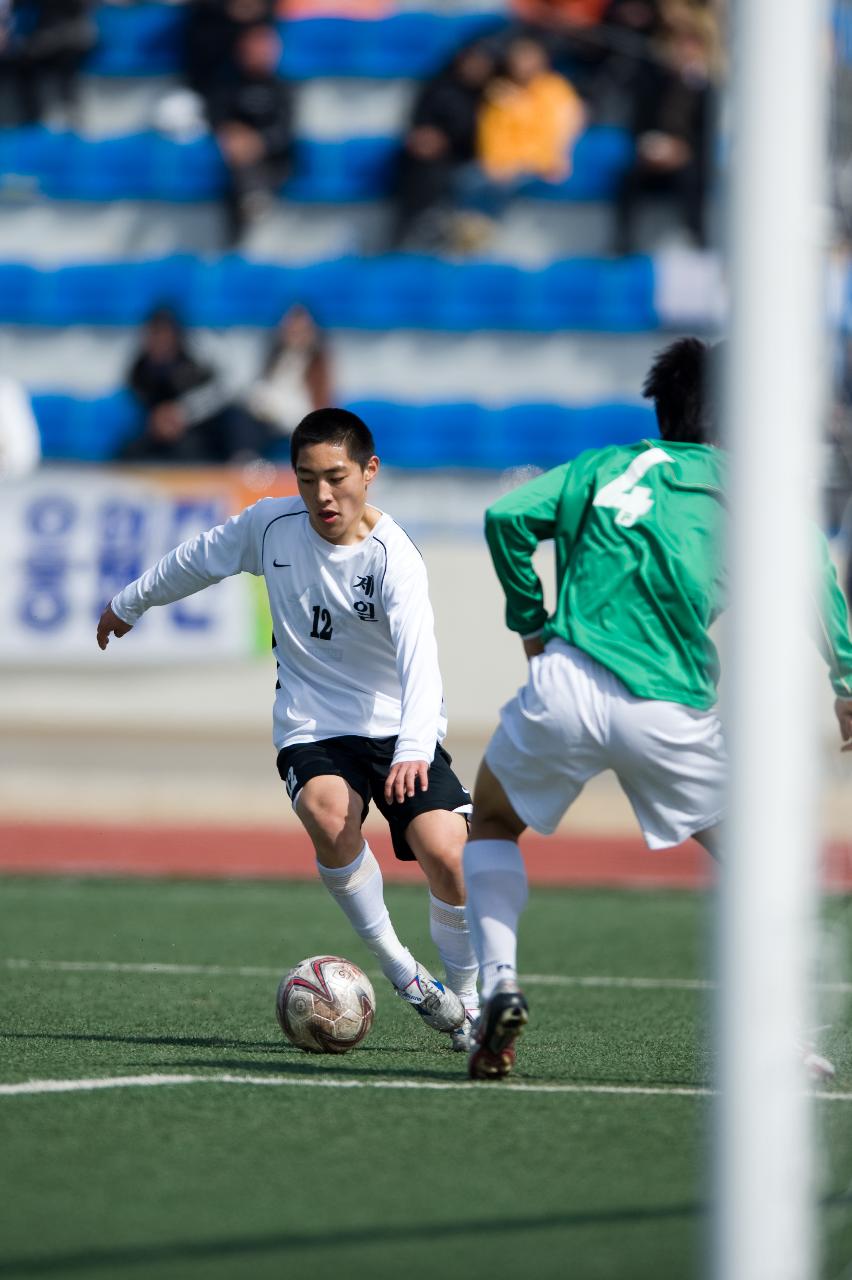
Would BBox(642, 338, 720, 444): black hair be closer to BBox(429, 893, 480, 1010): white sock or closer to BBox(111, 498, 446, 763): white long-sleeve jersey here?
BBox(111, 498, 446, 763): white long-sleeve jersey

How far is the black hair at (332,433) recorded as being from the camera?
5.79m

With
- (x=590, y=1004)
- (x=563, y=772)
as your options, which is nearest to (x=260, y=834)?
(x=590, y=1004)

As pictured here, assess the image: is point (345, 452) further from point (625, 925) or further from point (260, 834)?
point (260, 834)

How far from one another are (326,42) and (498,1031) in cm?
1498

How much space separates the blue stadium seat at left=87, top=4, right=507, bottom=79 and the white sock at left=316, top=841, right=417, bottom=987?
13.1 meters

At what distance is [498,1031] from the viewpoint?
497 cm

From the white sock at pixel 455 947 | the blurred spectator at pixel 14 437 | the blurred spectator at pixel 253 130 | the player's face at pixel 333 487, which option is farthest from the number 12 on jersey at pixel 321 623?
the blurred spectator at pixel 253 130

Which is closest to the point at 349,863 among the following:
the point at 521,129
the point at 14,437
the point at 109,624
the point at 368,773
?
the point at 368,773

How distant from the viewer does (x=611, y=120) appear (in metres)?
17.7

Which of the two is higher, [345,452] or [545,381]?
[545,381]

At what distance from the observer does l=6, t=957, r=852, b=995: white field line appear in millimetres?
7504

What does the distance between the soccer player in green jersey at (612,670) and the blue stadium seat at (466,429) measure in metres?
10.9

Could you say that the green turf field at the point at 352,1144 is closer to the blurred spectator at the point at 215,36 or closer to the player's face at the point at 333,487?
the player's face at the point at 333,487

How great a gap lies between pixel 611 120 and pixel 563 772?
13652mm
